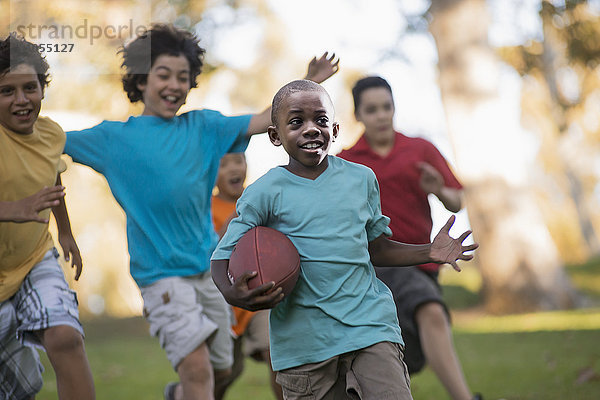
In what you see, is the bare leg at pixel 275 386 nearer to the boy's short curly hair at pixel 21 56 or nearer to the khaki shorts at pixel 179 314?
the khaki shorts at pixel 179 314

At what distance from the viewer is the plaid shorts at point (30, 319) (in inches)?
152

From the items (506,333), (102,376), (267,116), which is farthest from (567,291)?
(267,116)

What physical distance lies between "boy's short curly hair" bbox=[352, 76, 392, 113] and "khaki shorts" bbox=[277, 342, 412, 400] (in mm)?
2520

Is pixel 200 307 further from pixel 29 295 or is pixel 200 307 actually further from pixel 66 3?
pixel 66 3

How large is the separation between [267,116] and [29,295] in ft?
5.13

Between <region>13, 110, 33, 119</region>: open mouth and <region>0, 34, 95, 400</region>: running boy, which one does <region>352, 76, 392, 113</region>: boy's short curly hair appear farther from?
<region>13, 110, 33, 119</region>: open mouth

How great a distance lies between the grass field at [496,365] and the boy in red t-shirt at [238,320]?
1.19 meters

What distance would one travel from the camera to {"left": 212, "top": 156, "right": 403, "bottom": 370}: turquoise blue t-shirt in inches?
120

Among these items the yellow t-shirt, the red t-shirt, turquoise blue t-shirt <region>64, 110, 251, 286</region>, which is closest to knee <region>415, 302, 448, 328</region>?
the red t-shirt

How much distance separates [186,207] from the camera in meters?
4.34

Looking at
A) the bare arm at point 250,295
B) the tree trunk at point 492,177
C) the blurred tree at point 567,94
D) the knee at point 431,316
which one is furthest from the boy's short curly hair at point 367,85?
the blurred tree at point 567,94

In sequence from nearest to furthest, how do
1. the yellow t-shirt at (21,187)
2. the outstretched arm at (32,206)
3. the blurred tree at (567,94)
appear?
the outstretched arm at (32,206) < the yellow t-shirt at (21,187) < the blurred tree at (567,94)

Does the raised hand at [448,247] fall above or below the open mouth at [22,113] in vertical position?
below

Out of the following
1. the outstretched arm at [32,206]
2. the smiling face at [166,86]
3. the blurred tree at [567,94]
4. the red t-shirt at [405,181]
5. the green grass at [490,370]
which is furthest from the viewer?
the blurred tree at [567,94]
